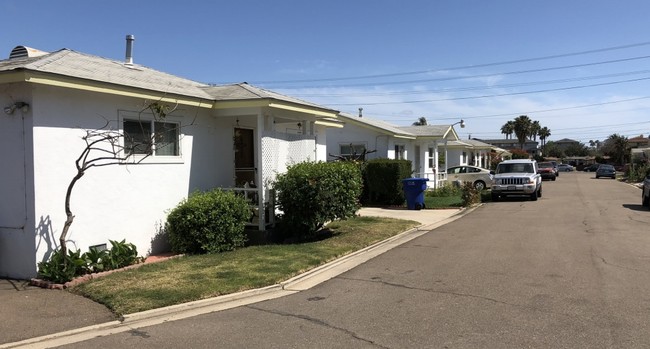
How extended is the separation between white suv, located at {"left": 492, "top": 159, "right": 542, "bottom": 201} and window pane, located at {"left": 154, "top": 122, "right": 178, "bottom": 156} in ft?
55.0

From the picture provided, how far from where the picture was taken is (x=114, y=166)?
929cm

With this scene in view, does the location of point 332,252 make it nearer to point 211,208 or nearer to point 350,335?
point 211,208

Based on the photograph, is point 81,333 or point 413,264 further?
point 413,264

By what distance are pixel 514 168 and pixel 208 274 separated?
19.5 m

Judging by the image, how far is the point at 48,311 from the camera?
6512mm

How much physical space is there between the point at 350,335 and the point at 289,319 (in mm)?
948

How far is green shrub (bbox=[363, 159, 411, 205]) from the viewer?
20.0m

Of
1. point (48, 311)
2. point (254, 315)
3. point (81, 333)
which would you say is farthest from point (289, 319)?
point (48, 311)

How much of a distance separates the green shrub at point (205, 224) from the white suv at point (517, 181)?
1603 cm

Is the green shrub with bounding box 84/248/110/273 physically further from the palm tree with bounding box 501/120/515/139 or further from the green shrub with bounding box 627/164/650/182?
the palm tree with bounding box 501/120/515/139

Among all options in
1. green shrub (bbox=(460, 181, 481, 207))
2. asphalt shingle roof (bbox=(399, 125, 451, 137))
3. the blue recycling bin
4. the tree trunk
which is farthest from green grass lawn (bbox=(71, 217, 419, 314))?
asphalt shingle roof (bbox=(399, 125, 451, 137))

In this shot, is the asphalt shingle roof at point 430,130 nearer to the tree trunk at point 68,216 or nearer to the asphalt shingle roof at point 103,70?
the asphalt shingle roof at point 103,70

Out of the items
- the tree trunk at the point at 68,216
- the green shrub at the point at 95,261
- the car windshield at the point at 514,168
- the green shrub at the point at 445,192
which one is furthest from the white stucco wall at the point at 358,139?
the tree trunk at the point at 68,216

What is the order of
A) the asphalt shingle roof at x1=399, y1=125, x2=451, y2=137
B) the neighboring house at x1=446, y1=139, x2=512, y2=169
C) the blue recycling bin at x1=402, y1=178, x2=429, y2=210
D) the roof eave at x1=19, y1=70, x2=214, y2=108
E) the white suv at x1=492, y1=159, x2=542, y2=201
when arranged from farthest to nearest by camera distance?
the neighboring house at x1=446, y1=139, x2=512, y2=169 → the asphalt shingle roof at x1=399, y1=125, x2=451, y2=137 → the white suv at x1=492, y1=159, x2=542, y2=201 → the blue recycling bin at x1=402, y1=178, x2=429, y2=210 → the roof eave at x1=19, y1=70, x2=214, y2=108
